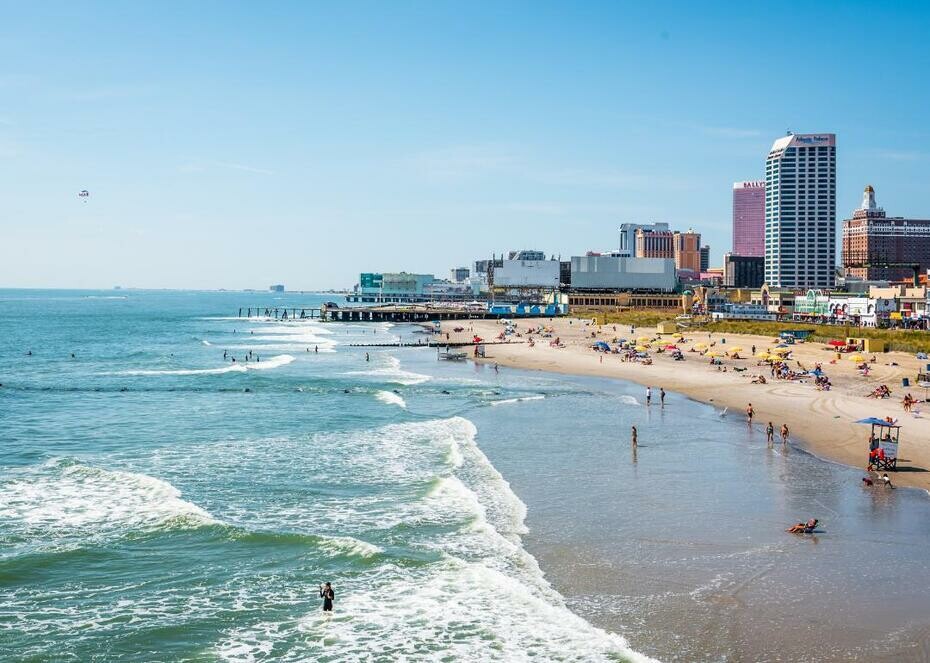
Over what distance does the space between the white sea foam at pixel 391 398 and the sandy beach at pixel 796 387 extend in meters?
16.2

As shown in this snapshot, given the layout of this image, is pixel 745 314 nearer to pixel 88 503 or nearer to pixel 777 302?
pixel 777 302

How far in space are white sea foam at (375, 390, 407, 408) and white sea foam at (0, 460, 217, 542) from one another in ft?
67.4

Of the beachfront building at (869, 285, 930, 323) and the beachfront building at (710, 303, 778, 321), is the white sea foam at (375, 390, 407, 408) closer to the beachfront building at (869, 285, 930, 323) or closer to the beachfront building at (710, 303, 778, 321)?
the beachfront building at (869, 285, 930, 323)

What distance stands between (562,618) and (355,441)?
20734 mm

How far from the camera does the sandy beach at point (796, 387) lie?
3522cm

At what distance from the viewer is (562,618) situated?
707 inches

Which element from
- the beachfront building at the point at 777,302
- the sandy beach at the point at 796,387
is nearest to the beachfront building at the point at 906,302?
the beachfront building at the point at 777,302

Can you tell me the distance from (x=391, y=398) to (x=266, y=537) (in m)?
28.3

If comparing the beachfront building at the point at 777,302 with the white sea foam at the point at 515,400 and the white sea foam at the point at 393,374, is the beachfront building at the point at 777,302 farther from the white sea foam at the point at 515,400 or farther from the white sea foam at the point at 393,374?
the white sea foam at the point at 515,400

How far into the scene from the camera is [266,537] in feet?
76.4

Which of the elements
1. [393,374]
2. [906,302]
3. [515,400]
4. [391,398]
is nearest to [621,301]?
[906,302]

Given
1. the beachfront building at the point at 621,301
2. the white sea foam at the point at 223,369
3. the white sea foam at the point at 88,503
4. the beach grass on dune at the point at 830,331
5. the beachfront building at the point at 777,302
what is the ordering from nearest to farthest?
the white sea foam at the point at 88,503, the white sea foam at the point at 223,369, the beach grass on dune at the point at 830,331, the beachfront building at the point at 777,302, the beachfront building at the point at 621,301

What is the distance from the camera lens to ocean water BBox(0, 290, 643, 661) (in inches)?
681

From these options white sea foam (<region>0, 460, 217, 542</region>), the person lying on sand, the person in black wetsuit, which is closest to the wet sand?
the person lying on sand
